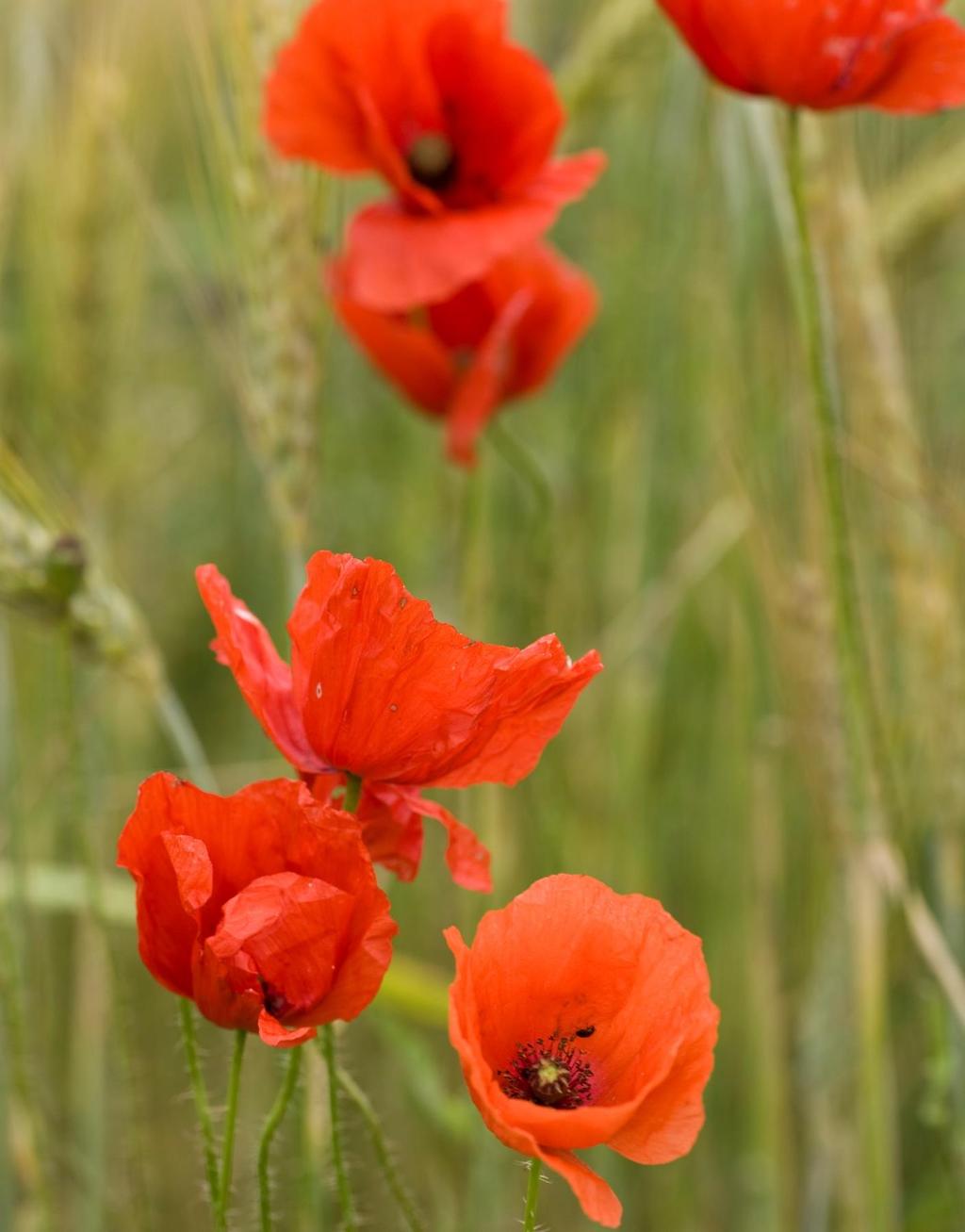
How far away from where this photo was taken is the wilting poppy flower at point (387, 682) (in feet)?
1.17

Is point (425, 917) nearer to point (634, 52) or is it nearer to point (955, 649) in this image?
point (955, 649)

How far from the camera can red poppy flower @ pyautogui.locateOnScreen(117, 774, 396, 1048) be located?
0.33 meters

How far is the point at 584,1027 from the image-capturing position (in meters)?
0.37

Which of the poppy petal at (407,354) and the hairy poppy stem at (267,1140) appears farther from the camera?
the poppy petal at (407,354)

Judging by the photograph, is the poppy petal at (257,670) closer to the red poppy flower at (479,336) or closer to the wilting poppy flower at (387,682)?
the wilting poppy flower at (387,682)

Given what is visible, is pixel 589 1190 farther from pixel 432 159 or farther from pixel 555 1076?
pixel 432 159

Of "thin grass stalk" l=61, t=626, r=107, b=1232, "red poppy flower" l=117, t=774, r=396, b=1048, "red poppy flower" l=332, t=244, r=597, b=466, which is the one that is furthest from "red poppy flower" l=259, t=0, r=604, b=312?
"red poppy flower" l=117, t=774, r=396, b=1048

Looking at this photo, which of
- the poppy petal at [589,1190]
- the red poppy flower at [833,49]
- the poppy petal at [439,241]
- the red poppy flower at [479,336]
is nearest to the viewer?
the poppy petal at [589,1190]

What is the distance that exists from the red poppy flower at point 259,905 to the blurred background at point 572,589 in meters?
0.15

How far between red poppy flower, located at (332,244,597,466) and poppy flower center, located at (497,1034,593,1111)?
419mm

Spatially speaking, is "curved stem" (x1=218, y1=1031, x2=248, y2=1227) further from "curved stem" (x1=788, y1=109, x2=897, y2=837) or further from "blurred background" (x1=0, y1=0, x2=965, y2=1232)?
"curved stem" (x1=788, y1=109, x2=897, y2=837)

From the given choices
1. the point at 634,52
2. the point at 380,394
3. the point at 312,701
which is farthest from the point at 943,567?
the point at 380,394

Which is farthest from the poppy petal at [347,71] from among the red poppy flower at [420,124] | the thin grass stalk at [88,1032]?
the thin grass stalk at [88,1032]

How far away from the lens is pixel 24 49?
98 cm
